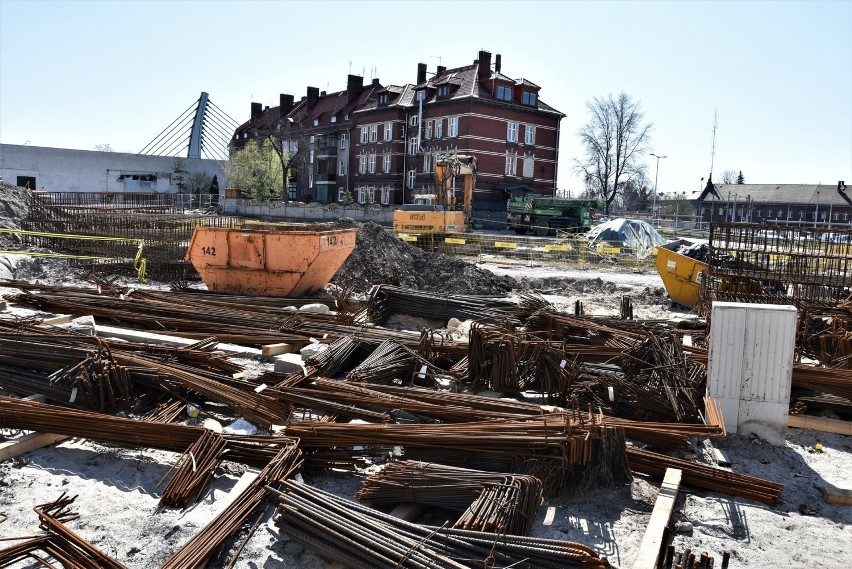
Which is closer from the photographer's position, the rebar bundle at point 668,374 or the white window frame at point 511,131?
the rebar bundle at point 668,374

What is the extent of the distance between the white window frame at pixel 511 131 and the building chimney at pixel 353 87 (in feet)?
59.0

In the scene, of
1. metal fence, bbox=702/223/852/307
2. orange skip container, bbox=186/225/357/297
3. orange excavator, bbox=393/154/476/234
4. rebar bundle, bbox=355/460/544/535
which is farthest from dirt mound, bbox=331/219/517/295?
rebar bundle, bbox=355/460/544/535

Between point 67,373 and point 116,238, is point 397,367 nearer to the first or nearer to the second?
point 67,373

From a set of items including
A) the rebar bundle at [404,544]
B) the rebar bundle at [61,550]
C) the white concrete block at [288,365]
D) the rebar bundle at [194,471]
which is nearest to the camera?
the rebar bundle at [404,544]

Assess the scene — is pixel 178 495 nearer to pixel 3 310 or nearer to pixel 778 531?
pixel 778 531

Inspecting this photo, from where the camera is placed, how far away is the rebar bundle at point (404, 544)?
426cm

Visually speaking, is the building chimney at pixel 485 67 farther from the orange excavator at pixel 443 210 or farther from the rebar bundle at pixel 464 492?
the rebar bundle at pixel 464 492

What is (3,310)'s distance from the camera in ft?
40.2

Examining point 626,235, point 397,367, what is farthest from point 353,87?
point 397,367

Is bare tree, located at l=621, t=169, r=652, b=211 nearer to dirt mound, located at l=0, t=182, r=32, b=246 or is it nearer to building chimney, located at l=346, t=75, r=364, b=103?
building chimney, located at l=346, t=75, r=364, b=103

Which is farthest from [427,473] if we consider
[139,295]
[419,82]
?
[419,82]

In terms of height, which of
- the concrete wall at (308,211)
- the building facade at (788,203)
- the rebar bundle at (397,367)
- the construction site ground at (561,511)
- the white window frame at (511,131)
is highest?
the white window frame at (511,131)

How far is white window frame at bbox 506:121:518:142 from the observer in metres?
50.3

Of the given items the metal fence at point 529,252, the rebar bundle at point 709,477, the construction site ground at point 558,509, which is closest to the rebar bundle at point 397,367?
the construction site ground at point 558,509
